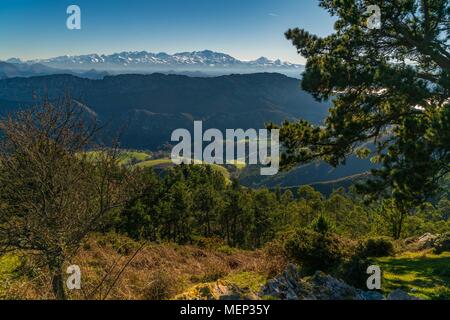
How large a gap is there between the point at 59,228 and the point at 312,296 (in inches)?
310

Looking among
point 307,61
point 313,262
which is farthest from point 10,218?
point 307,61

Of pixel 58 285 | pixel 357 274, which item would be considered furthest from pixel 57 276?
pixel 357 274

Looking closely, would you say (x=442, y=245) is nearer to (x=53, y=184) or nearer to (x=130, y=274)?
(x=130, y=274)

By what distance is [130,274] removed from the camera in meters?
17.2

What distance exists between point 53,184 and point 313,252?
1122 centimetres

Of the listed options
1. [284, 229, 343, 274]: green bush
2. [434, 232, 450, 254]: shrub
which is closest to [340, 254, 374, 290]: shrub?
[284, 229, 343, 274]: green bush

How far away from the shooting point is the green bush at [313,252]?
55.3 ft

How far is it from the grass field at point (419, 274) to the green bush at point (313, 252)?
7.38 ft

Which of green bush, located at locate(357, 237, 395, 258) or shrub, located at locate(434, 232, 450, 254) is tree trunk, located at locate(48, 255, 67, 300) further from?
shrub, located at locate(434, 232, 450, 254)

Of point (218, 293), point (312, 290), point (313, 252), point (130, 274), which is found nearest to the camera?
point (218, 293)

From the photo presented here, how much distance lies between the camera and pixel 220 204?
57.6 m

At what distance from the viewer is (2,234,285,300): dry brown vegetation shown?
1123 cm

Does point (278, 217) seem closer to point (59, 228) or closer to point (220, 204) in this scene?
point (220, 204)

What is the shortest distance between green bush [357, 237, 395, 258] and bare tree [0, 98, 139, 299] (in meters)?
13.8
